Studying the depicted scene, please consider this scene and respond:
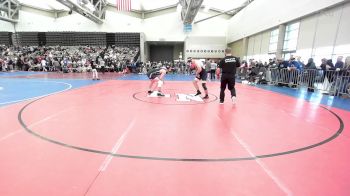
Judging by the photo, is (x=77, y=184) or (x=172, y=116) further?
(x=172, y=116)

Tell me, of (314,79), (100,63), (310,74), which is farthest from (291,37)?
(100,63)

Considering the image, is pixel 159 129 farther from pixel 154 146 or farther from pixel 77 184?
pixel 77 184

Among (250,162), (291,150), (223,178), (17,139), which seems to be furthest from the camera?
(17,139)

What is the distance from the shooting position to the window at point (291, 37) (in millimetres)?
14812

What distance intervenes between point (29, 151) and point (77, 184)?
1.31m

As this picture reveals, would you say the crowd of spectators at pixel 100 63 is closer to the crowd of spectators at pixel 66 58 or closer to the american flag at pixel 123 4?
the crowd of spectators at pixel 66 58

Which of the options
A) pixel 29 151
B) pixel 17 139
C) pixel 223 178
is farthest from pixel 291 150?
pixel 17 139

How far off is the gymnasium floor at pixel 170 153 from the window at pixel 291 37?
11.1 m

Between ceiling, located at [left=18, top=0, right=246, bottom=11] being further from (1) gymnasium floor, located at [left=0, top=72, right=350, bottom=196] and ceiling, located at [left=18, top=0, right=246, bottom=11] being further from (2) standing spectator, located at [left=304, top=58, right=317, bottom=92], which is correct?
(1) gymnasium floor, located at [left=0, top=72, right=350, bottom=196]

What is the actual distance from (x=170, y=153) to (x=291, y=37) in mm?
15840

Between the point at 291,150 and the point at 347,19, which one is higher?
the point at 347,19

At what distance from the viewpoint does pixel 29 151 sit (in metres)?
3.07

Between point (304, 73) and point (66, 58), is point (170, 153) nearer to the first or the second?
point (304, 73)

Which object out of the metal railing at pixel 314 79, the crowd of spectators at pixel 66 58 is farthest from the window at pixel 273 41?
the crowd of spectators at pixel 66 58
